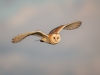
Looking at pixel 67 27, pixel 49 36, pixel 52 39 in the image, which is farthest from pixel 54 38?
pixel 67 27

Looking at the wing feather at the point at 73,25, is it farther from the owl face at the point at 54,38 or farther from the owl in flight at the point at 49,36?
the owl face at the point at 54,38

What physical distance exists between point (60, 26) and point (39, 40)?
243 centimetres

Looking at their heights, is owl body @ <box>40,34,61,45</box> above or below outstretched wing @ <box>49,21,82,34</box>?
below

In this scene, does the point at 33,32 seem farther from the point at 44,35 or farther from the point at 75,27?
the point at 75,27

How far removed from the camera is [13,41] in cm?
2550

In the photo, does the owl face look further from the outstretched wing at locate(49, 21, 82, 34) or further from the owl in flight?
the outstretched wing at locate(49, 21, 82, 34)

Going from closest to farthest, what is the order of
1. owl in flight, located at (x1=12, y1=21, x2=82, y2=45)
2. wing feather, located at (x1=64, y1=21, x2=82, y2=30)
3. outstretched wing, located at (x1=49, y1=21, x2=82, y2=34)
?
1. owl in flight, located at (x1=12, y1=21, x2=82, y2=45)
2. outstretched wing, located at (x1=49, y1=21, x2=82, y2=34)
3. wing feather, located at (x1=64, y1=21, x2=82, y2=30)

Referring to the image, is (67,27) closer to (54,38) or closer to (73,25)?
(73,25)

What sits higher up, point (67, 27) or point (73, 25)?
point (73, 25)

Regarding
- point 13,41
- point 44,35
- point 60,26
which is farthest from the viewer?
point 60,26

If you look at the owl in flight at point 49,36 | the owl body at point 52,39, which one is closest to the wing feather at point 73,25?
the owl in flight at point 49,36

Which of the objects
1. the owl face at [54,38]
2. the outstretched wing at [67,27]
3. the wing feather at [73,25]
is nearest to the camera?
the owl face at [54,38]

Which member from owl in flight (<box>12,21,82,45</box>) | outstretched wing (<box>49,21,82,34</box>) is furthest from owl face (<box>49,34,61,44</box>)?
outstretched wing (<box>49,21,82,34</box>)
